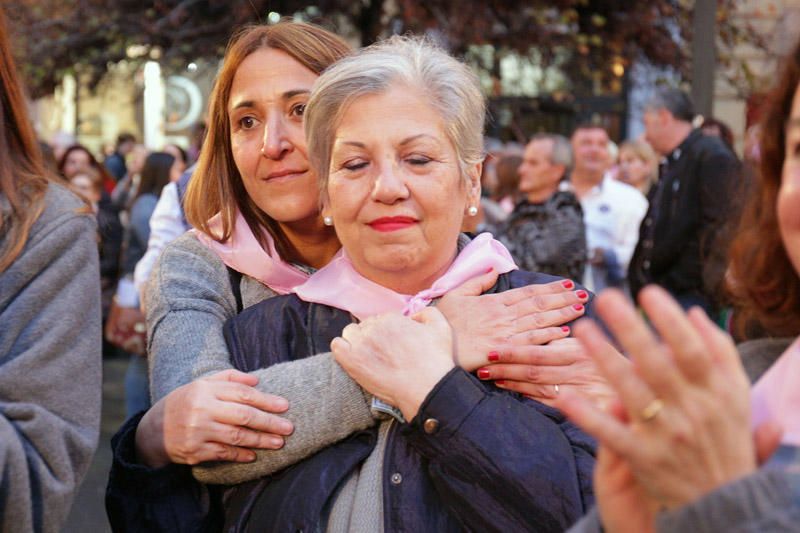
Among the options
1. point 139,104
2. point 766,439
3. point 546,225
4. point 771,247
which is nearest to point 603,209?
point 546,225

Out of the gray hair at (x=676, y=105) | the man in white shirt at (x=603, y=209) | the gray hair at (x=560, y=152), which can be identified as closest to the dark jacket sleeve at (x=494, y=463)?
the gray hair at (x=560, y=152)

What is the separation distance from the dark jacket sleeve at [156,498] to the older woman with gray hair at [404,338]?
79mm

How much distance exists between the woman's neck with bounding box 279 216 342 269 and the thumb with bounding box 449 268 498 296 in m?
0.56

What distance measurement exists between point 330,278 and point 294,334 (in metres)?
0.15

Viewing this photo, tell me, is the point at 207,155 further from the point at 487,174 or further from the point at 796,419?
the point at 487,174

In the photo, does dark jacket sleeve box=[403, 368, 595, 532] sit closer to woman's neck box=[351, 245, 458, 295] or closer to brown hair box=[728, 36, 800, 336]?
woman's neck box=[351, 245, 458, 295]

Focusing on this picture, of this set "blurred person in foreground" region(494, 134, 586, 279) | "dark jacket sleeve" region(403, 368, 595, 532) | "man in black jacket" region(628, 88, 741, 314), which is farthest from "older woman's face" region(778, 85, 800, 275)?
"man in black jacket" region(628, 88, 741, 314)

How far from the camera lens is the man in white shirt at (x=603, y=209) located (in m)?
8.54

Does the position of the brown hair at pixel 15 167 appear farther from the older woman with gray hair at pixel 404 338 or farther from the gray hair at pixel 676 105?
the gray hair at pixel 676 105

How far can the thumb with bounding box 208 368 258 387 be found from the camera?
243cm

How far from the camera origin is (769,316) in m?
1.89

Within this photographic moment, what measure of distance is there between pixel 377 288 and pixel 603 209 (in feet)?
21.8

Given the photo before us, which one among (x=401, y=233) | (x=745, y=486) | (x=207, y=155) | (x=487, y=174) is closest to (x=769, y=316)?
(x=745, y=486)

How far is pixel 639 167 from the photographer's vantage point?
11875 millimetres
